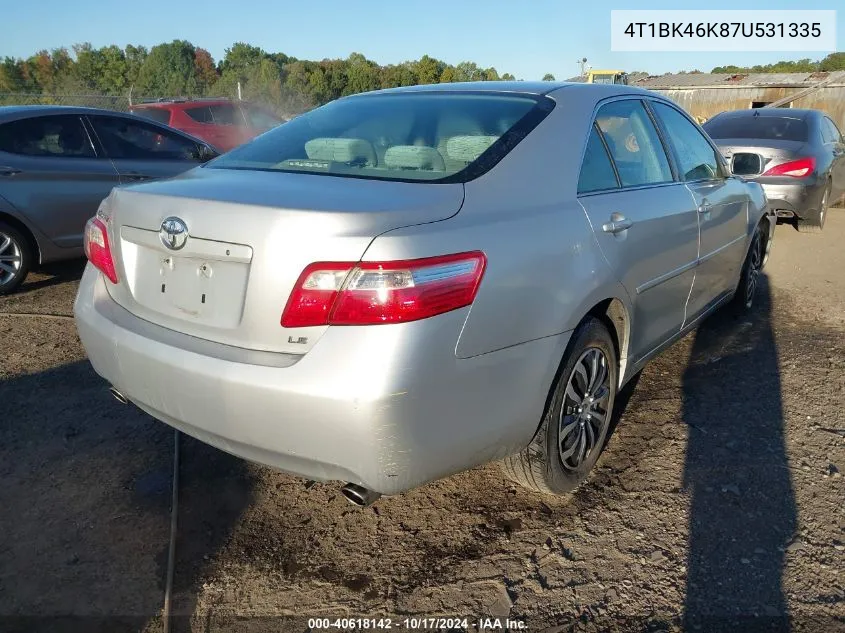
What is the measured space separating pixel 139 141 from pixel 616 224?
510cm

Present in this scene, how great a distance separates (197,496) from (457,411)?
4.41ft

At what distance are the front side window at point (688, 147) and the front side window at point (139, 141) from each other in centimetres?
461

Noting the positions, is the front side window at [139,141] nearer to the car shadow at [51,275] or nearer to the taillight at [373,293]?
the car shadow at [51,275]

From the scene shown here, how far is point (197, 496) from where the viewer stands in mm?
2771

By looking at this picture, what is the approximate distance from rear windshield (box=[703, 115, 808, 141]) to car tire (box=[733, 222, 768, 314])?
343 cm

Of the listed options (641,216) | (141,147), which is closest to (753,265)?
(641,216)

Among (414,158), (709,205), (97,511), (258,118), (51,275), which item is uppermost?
(258,118)

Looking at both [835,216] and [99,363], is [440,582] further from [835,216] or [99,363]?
[835,216]

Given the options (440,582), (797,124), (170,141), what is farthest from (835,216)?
(440,582)

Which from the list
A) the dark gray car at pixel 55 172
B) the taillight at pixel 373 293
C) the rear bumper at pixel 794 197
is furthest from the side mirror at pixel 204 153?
the rear bumper at pixel 794 197

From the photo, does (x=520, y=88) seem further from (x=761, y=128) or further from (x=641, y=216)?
(x=761, y=128)

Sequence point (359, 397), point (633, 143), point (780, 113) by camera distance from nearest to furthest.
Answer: point (359, 397) < point (633, 143) < point (780, 113)

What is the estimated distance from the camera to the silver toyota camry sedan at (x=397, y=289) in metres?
1.89

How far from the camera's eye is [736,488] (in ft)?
9.16
